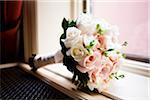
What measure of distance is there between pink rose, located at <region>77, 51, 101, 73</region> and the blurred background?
34 centimetres

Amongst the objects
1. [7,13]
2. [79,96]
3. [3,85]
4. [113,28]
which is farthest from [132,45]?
[7,13]

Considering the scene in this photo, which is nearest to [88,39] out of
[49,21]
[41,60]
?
[41,60]

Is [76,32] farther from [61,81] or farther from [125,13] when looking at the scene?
[125,13]

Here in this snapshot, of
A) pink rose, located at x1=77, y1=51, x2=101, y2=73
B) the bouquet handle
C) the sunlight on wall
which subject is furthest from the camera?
the sunlight on wall

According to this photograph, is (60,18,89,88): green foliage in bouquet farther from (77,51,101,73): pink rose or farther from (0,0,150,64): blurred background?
(0,0,150,64): blurred background

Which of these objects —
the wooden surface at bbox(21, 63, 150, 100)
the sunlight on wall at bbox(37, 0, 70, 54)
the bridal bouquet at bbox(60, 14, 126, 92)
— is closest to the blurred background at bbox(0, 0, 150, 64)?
the sunlight on wall at bbox(37, 0, 70, 54)

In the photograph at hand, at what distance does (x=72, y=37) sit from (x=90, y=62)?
0.31 ft

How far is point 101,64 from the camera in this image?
2.14 ft

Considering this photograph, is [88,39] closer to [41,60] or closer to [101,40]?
[101,40]

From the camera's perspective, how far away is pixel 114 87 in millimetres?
717

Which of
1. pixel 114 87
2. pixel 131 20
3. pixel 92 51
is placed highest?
pixel 131 20

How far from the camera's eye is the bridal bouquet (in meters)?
0.64

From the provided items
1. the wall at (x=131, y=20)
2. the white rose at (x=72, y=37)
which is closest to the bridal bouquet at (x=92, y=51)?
the white rose at (x=72, y=37)

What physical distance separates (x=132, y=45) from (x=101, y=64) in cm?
40
